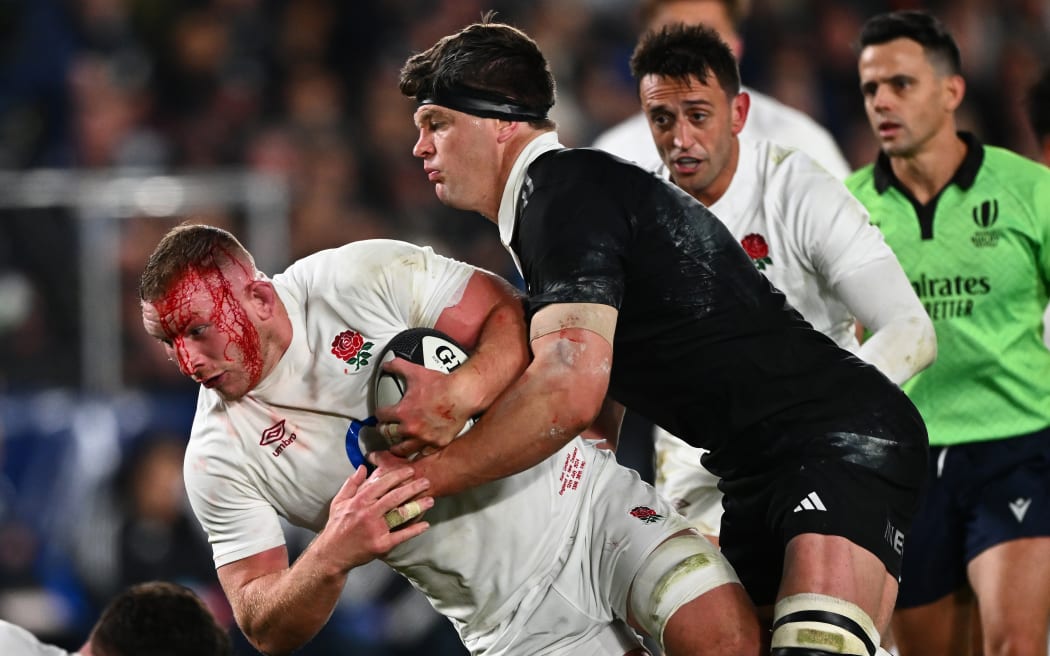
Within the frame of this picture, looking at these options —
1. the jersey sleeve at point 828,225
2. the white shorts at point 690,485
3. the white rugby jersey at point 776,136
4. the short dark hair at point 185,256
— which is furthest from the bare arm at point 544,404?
the white rugby jersey at point 776,136

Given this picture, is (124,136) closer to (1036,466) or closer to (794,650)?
(1036,466)

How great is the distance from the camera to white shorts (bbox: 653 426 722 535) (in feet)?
15.5

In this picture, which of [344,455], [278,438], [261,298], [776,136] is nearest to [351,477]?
[344,455]

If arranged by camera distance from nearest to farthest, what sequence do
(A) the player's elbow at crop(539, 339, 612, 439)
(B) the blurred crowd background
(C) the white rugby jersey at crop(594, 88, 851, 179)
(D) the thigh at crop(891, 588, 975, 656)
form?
(A) the player's elbow at crop(539, 339, 612, 439) → (D) the thigh at crop(891, 588, 975, 656) → (C) the white rugby jersey at crop(594, 88, 851, 179) → (B) the blurred crowd background

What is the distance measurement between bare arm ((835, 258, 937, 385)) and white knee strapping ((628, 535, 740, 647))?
3.08ft

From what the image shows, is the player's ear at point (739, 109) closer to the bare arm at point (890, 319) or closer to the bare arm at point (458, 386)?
the bare arm at point (890, 319)

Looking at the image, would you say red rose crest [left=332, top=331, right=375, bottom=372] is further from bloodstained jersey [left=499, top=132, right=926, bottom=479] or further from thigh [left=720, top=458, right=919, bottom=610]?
thigh [left=720, top=458, right=919, bottom=610]

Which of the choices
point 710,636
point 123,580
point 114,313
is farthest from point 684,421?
point 114,313

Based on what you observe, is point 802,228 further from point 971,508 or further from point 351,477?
point 351,477

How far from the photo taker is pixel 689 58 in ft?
15.2

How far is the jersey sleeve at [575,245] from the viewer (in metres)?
3.24

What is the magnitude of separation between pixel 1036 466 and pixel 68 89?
6670 millimetres

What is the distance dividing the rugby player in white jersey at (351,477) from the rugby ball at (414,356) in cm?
9

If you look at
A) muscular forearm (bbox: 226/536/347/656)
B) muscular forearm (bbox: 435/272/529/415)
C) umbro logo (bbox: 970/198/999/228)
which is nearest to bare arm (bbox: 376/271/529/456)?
muscular forearm (bbox: 435/272/529/415)
